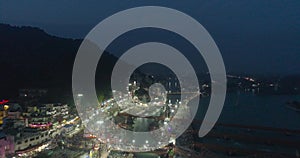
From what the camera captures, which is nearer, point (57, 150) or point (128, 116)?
point (57, 150)

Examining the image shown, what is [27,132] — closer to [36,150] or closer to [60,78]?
A: [36,150]

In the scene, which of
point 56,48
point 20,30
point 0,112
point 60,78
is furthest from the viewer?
point 20,30

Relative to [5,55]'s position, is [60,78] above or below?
below

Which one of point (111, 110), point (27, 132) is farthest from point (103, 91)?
point (27, 132)

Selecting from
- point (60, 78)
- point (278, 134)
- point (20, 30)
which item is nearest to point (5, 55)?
point (60, 78)

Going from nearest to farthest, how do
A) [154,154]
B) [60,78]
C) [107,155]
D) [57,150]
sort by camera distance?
1. [57,150]
2. [107,155]
3. [154,154]
4. [60,78]

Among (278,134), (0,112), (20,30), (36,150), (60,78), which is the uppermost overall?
(20,30)

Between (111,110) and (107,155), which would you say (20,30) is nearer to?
(111,110)
